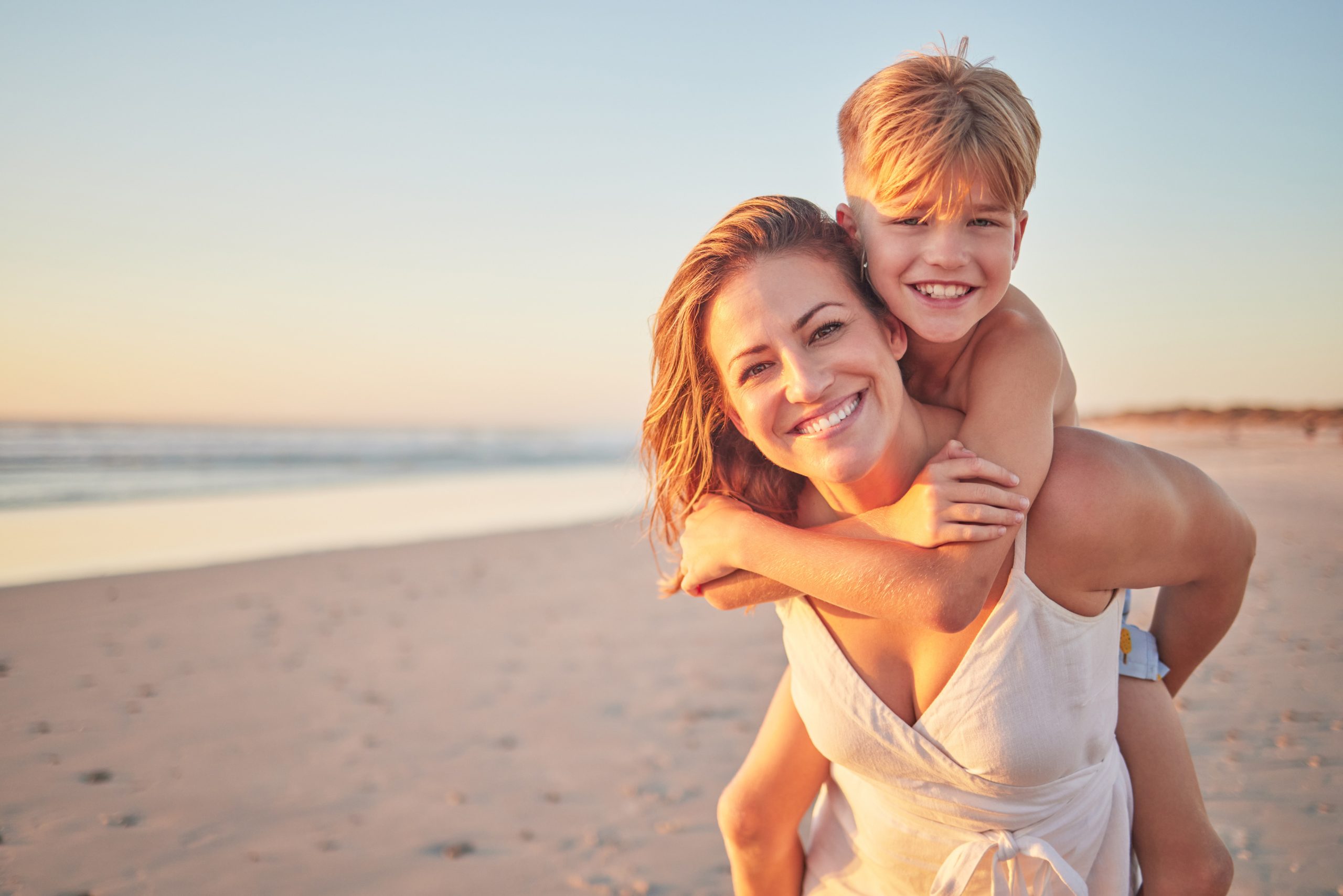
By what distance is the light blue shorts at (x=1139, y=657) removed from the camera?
2617 millimetres

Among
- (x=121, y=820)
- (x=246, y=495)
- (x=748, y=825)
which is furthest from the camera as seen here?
(x=246, y=495)

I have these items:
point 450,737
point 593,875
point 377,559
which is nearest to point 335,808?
point 450,737

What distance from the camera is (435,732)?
5480 mm

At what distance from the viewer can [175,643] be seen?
718 cm

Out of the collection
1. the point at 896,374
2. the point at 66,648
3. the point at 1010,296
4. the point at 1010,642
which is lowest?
the point at 66,648

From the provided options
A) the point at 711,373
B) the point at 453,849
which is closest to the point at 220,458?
the point at 453,849

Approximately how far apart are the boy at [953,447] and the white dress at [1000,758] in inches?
5.3

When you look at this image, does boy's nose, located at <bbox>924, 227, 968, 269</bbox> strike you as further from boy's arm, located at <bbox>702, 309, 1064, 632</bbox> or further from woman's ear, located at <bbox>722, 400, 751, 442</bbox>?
woman's ear, located at <bbox>722, 400, 751, 442</bbox>

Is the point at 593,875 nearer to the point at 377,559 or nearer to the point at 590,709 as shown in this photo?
the point at 590,709

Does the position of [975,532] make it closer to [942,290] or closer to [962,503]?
[962,503]

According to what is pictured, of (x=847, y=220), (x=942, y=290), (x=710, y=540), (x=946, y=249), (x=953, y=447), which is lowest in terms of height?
(x=710, y=540)

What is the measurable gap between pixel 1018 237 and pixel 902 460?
769 millimetres

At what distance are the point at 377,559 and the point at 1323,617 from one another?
374 inches

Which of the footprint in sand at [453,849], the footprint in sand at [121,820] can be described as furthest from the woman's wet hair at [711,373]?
the footprint in sand at [121,820]
